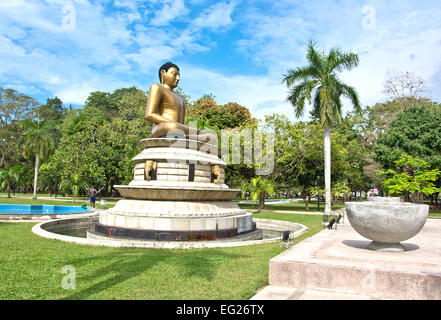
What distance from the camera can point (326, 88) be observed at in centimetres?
2066

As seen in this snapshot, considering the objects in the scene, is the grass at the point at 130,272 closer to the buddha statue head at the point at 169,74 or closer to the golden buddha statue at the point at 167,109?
the golden buddha statue at the point at 167,109

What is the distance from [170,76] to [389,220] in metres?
12.0

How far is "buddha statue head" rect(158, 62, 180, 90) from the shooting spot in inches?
603

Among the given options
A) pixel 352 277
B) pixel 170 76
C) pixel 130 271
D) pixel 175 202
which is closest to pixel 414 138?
pixel 170 76

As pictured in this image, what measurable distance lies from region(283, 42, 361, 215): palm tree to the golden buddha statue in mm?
9201

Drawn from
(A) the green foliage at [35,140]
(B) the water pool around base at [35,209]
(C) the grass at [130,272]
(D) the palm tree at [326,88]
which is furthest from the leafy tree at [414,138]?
(A) the green foliage at [35,140]

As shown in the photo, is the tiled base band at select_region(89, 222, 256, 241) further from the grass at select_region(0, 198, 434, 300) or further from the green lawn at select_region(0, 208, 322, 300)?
the green lawn at select_region(0, 208, 322, 300)

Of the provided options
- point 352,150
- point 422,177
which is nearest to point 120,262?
point 422,177

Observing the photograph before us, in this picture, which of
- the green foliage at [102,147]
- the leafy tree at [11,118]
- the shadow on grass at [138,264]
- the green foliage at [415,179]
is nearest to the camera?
the shadow on grass at [138,264]

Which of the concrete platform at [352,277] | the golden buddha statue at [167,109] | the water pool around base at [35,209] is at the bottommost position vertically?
the water pool around base at [35,209]

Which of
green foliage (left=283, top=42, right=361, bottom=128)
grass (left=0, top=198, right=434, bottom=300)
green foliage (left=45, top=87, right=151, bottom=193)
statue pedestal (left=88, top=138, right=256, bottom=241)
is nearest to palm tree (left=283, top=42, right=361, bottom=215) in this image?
green foliage (left=283, top=42, right=361, bottom=128)

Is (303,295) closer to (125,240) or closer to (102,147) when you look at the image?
(125,240)

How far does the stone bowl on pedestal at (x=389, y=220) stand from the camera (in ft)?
20.6

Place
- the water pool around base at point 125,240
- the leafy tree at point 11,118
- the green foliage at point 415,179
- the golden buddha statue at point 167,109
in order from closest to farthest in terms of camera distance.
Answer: the water pool around base at point 125,240, the golden buddha statue at point 167,109, the green foliage at point 415,179, the leafy tree at point 11,118
